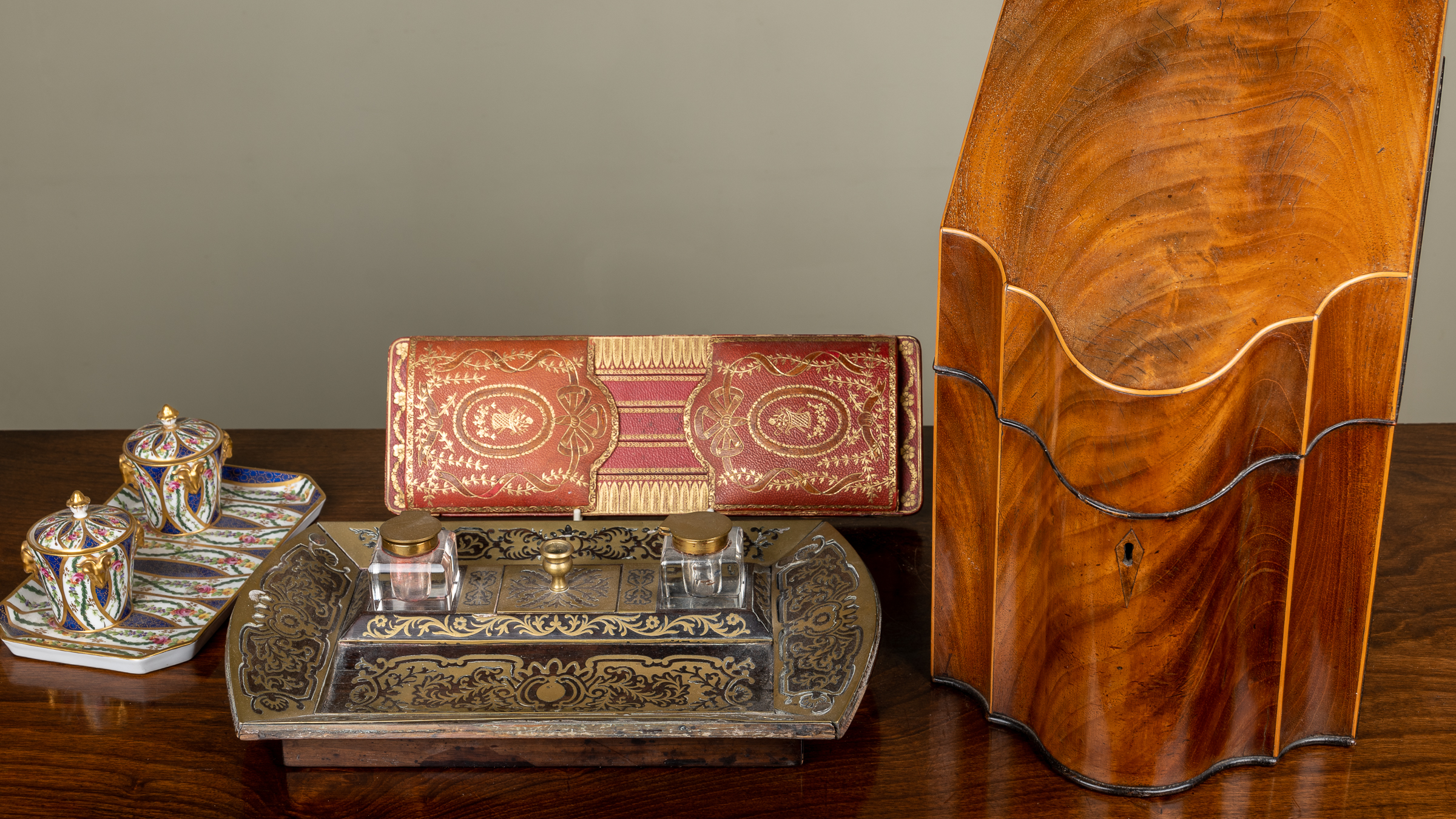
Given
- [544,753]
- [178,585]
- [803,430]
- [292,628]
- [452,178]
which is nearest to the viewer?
[544,753]

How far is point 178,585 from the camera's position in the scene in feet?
4.09

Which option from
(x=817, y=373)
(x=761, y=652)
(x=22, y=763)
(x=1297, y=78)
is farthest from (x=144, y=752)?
(x=1297, y=78)

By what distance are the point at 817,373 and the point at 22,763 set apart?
0.84 meters

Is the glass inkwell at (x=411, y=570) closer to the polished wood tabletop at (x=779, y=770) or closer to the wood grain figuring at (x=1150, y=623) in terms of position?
the polished wood tabletop at (x=779, y=770)

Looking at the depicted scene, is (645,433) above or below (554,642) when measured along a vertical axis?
above

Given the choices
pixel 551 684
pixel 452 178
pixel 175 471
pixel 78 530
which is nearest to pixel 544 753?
pixel 551 684

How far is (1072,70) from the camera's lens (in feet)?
2.90

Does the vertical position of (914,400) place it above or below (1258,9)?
below

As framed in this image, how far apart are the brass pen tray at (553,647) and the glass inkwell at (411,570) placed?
0.02m

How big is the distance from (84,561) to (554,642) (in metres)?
0.44

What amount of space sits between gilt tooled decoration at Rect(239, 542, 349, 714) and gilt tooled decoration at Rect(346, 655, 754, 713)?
48 millimetres

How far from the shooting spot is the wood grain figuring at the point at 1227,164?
2.75 ft

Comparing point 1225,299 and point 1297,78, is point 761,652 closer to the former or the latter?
point 1225,299

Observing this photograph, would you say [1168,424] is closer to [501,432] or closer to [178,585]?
[501,432]
